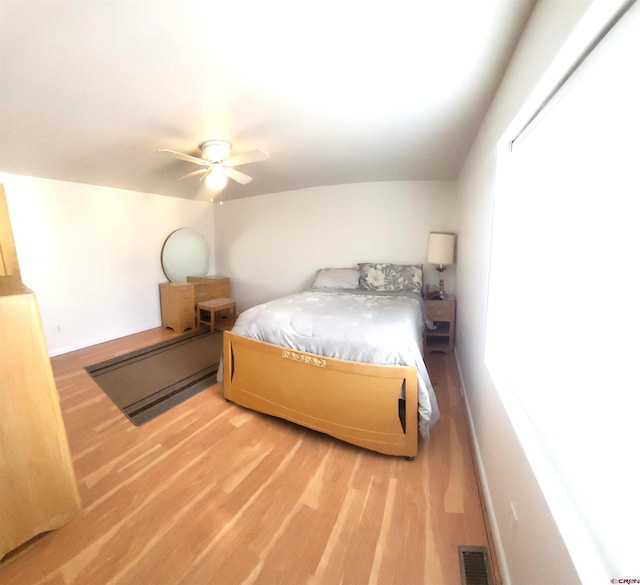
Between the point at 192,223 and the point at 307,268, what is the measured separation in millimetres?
2025

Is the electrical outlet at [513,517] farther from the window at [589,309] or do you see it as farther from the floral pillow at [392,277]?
the floral pillow at [392,277]

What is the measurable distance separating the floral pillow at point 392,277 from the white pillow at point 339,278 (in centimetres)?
9

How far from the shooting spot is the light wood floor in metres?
1.04

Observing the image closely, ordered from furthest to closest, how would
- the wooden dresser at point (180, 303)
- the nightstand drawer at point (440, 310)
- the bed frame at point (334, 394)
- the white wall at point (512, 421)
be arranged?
1. the wooden dresser at point (180, 303)
2. the nightstand drawer at point (440, 310)
3. the bed frame at point (334, 394)
4. the white wall at point (512, 421)

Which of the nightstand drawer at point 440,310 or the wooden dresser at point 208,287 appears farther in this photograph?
the wooden dresser at point 208,287

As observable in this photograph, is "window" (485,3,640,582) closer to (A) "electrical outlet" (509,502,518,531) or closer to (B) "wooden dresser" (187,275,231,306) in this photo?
(A) "electrical outlet" (509,502,518,531)

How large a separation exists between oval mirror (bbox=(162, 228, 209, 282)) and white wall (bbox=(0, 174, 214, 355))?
10 cm

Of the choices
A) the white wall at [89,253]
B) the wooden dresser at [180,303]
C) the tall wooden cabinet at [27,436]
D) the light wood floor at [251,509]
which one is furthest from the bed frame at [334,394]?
the white wall at [89,253]

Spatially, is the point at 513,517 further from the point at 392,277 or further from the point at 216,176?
the point at 216,176

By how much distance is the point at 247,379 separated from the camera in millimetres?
1986

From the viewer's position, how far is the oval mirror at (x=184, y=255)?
156 inches

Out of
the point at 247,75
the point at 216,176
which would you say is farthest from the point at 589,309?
the point at 216,176

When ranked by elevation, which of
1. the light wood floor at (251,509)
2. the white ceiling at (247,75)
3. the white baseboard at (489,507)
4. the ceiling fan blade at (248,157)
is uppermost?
the white ceiling at (247,75)

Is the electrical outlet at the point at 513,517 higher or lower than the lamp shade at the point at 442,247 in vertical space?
lower
